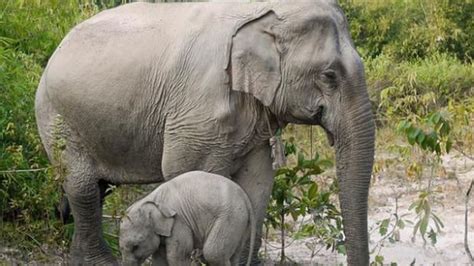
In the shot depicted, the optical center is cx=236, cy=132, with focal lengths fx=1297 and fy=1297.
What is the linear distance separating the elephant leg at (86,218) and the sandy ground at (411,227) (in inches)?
46.6

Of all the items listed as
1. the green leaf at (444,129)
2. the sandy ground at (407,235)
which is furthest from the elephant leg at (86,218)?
the green leaf at (444,129)

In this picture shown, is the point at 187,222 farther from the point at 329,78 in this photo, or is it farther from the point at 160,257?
the point at 329,78

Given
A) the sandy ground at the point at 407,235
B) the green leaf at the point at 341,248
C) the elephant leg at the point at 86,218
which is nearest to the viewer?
the elephant leg at the point at 86,218

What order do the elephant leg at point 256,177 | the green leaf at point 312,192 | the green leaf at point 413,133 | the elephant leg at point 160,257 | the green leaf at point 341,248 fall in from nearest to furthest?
the elephant leg at point 160,257 → the elephant leg at point 256,177 → the green leaf at point 413,133 → the green leaf at point 341,248 → the green leaf at point 312,192

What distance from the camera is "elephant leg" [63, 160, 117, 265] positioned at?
661cm

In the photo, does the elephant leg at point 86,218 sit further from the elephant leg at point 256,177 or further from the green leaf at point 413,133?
the green leaf at point 413,133

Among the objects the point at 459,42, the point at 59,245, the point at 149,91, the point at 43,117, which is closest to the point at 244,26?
the point at 149,91

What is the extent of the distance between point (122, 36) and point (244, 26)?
708 millimetres

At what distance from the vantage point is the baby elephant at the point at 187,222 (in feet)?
17.5

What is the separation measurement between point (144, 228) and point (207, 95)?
891 mm

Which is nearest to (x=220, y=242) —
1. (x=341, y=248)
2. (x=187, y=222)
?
(x=187, y=222)

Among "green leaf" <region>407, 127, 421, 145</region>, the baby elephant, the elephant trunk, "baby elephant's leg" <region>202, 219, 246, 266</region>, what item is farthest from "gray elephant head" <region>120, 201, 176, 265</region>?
"green leaf" <region>407, 127, 421, 145</region>

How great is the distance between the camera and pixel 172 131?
609 cm

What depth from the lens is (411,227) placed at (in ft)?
28.2
